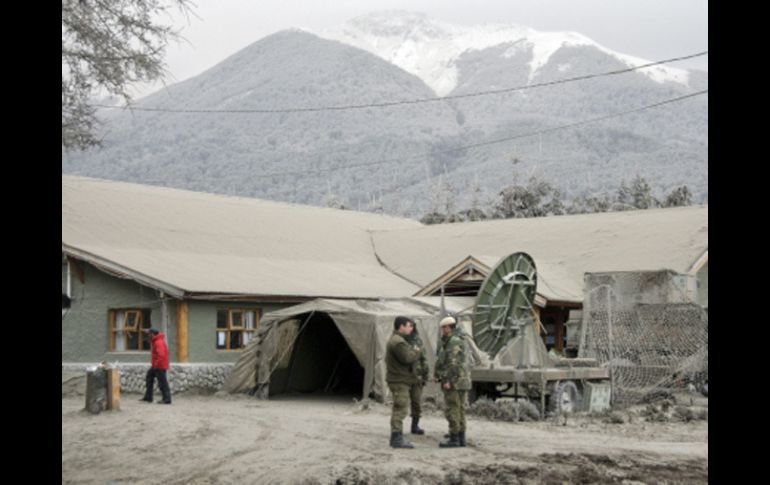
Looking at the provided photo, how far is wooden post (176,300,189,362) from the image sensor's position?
22.6 m

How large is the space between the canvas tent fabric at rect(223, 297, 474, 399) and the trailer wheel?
372 cm

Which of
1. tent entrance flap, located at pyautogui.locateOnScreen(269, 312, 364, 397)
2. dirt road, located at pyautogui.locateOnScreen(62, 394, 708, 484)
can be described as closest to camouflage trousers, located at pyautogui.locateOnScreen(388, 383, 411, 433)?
dirt road, located at pyautogui.locateOnScreen(62, 394, 708, 484)

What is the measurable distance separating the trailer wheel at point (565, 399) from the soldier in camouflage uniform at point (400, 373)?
191 inches

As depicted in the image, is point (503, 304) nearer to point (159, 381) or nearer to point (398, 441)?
point (398, 441)

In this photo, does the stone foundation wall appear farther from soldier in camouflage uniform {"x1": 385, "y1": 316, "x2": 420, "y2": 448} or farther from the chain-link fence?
soldier in camouflage uniform {"x1": 385, "y1": 316, "x2": 420, "y2": 448}

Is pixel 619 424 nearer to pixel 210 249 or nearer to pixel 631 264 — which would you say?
pixel 631 264

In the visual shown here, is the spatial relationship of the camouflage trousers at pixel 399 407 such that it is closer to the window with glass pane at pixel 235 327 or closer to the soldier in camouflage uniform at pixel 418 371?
the soldier in camouflage uniform at pixel 418 371

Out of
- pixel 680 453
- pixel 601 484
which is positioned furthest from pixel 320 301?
pixel 601 484

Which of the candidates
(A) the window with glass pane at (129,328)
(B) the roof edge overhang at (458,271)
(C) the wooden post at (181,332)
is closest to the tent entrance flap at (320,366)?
(C) the wooden post at (181,332)

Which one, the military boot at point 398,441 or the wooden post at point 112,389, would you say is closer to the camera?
the military boot at point 398,441

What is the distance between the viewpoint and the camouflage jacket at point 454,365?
505 inches

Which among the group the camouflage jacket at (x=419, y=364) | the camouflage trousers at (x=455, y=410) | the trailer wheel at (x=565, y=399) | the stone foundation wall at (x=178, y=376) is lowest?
the stone foundation wall at (x=178, y=376)

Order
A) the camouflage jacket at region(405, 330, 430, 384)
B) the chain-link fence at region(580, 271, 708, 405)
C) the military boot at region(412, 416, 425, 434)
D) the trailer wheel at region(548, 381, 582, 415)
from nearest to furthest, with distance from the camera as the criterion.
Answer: the camouflage jacket at region(405, 330, 430, 384) < the military boot at region(412, 416, 425, 434) < the trailer wheel at region(548, 381, 582, 415) < the chain-link fence at region(580, 271, 708, 405)

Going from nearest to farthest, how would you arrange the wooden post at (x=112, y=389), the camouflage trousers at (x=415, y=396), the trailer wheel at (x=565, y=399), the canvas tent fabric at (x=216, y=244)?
1. the camouflage trousers at (x=415, y=396)
2. the trailer wheel at (x=565, y=399)
3. the wooden post at (x=112, y=389)
4. the canvas tent fabric at (x=216, y=244)
